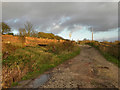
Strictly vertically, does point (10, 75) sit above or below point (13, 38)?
below

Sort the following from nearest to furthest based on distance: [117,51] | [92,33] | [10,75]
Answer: [10,75]
[117,51]
[92,33]

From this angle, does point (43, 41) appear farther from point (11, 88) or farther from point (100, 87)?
point (100, 87)

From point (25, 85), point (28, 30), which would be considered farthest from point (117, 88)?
point (28, 30)

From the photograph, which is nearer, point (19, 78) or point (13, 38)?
point (19, 78)

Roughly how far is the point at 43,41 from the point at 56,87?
11130mm

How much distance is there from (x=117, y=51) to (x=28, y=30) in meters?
15.9

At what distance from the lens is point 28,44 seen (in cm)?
1125

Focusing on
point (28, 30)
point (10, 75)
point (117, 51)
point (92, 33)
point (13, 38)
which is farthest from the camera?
point (92, 33)

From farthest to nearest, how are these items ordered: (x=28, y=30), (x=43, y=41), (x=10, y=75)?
1. (x=28, y=30)
2. (x=43, y=41)
3. (x=10, y=75)

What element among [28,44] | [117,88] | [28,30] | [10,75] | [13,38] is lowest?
[117,88]

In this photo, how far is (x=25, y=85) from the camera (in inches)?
122

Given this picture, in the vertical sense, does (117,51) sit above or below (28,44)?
below

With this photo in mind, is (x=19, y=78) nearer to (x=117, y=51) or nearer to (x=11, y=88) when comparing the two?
(x=11, y=88)

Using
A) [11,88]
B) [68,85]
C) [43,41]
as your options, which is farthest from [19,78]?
[43,41]
